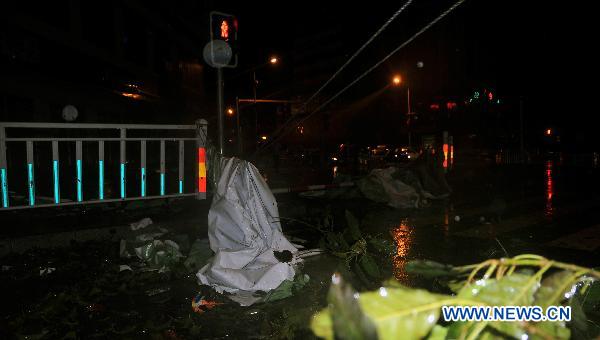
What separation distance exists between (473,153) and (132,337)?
29.2 meters

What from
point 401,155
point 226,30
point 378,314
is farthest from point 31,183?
point 401,155

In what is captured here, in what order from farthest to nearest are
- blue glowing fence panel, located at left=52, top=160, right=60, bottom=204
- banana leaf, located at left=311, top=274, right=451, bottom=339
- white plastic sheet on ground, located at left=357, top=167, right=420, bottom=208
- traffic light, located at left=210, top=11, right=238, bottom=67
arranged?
1. white plastic sheet on ground, located at left=357, top=167, right=420, bottom=208
2. traffic light, located at left=210, top=11, right=238, bottom=67
3. blue glowing fence panel, located at left=52, top=160, right=60, bottom=204
4. banana leaf, located at left=311, top=274, right=451, bottom=339

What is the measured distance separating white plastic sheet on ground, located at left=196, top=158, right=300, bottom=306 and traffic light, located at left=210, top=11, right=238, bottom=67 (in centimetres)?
274

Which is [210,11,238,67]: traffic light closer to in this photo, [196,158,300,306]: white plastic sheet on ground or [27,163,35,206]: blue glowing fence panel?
[196,158,300,306]: white plastic sheet on ground

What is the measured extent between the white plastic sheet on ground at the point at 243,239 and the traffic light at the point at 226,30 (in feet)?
8.99

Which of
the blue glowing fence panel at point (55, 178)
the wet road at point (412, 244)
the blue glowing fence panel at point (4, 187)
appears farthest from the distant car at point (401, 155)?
the blue glowing fence panel at point (4, 187)

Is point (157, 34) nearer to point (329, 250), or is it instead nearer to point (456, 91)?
point (329, 250)

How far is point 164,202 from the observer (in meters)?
6.75

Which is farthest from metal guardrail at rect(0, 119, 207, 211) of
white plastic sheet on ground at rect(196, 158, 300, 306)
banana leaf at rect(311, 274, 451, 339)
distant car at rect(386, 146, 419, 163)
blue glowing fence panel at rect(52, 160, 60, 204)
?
distant car at rect(386, 146, 419, 163)

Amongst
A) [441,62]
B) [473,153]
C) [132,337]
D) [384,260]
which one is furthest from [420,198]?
[441,62]

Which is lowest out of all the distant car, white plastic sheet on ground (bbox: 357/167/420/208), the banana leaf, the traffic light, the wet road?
the wet road

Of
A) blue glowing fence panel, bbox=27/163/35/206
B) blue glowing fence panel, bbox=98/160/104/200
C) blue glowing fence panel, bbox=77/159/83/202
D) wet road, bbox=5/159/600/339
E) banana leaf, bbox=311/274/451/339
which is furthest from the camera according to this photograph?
blue glowing fence panel, bbox=98/160/104/200

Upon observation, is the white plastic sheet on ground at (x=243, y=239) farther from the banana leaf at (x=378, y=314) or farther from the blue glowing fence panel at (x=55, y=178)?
the banana leaf at (x=378, y=314)

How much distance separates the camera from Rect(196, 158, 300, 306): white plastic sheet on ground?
12.1 feet
